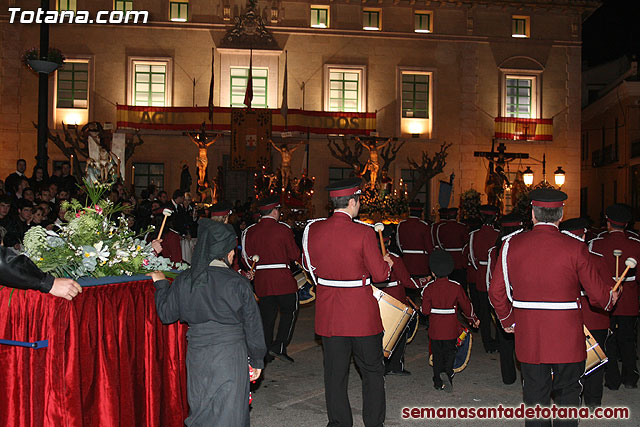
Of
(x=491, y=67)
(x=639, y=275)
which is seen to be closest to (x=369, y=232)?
(x=639, y=275)

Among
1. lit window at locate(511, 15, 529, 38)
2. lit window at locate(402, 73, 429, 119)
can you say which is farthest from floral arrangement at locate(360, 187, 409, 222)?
lit window at locate(511, 15, 529, 38)

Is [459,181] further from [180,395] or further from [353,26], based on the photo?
[180,395]

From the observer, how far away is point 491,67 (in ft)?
107

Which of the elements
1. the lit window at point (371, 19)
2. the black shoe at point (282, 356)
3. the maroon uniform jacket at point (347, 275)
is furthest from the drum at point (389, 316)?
the lit window at point (371, 19)

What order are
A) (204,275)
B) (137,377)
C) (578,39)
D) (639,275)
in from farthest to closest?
(578,39) → (639,275) → (137,377) → (204,275)

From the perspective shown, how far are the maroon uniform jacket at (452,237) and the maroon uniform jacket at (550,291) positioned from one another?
7626mm

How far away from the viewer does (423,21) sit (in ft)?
107

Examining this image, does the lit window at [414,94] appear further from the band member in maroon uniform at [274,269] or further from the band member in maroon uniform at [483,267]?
the band member in maroon uniform at [274,269]

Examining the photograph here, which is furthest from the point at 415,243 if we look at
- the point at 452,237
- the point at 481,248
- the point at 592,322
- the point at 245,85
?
the point at 245,85

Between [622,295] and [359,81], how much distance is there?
25.5 m

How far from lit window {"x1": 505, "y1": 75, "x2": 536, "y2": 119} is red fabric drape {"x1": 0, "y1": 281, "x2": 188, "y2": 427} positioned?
3023cm

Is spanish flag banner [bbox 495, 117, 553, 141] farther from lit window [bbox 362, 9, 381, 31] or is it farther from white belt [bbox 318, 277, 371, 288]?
white belt [bbox 318, 277, 371, 288]

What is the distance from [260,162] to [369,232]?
2239 centimetres

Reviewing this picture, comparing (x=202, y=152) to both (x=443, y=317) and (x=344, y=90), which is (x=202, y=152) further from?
(x=443, y=317)
